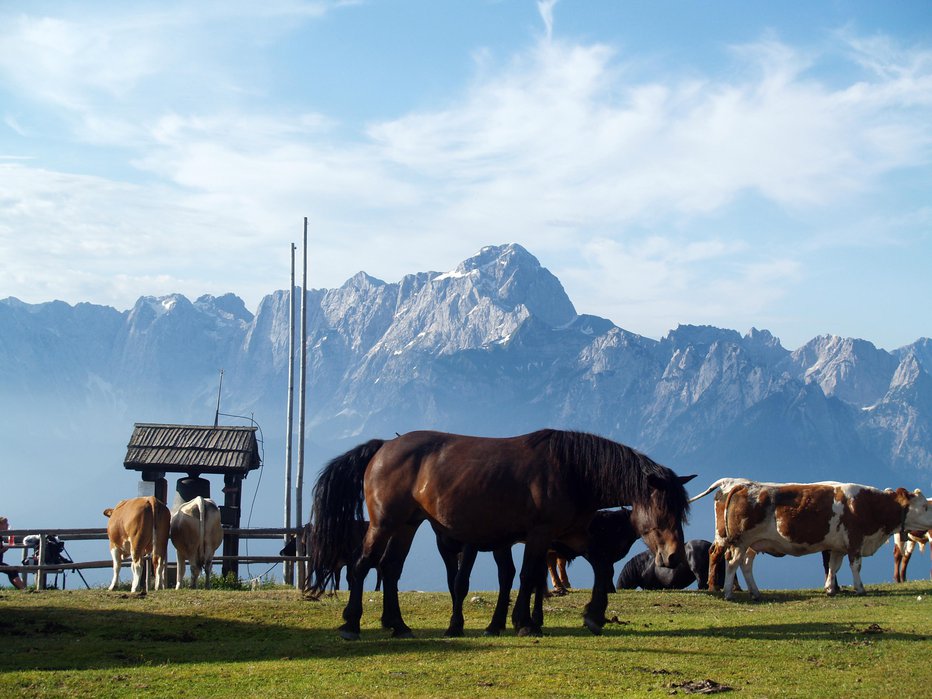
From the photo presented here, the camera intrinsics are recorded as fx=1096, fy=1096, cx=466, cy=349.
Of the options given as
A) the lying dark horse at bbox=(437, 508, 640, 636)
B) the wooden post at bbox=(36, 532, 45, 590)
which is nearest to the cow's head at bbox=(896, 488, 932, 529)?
the lying dark horse at bbox=(437, 508, 640, 636)

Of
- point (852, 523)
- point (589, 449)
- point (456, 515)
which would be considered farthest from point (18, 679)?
point (852, 523)

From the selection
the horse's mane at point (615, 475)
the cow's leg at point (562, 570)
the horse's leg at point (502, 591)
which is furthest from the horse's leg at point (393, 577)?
the cow's leg at point (562, 570)

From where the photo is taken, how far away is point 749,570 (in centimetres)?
2116

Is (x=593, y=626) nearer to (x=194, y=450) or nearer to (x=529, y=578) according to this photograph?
(x=529, y=578)

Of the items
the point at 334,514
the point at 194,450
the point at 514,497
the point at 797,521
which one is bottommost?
the point at 797,521

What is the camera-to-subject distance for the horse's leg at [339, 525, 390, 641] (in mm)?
14688

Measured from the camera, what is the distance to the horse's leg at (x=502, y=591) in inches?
589

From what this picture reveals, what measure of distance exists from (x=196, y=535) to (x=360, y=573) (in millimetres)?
10404

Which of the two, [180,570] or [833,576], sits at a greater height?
[833,576]

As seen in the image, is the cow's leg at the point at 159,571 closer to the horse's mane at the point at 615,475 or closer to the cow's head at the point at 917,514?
the horse's mane at the point at 615,475

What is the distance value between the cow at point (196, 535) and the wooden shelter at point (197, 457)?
277 cm

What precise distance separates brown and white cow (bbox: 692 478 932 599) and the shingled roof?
41.1ft

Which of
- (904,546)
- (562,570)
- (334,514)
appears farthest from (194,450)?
(904,546)

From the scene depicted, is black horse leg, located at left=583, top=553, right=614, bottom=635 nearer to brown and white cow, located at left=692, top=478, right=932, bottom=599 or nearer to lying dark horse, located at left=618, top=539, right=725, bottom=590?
brown and white cow, located at left=692, top=478, right=932, bottom=599
